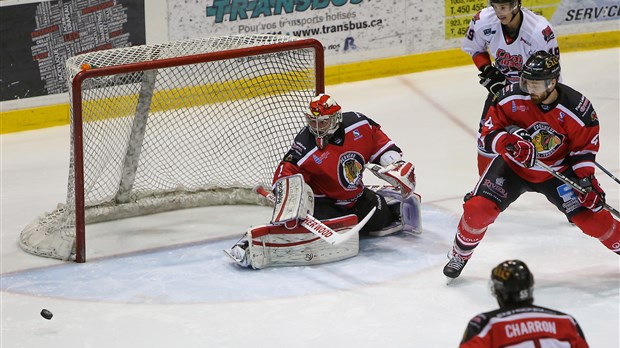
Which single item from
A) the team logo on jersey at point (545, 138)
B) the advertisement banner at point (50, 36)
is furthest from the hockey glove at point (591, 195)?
the advertisement banner at point (50, 36)

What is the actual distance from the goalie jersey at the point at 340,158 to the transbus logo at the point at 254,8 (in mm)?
2598

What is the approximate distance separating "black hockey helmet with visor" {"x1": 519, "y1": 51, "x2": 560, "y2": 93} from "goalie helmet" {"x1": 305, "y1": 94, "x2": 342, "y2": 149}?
3.02 feet

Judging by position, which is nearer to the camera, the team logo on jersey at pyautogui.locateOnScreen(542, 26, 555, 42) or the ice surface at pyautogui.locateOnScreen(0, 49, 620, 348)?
the ice surface at pyautogui.locateOnScreen(0, 49, 620, 348)

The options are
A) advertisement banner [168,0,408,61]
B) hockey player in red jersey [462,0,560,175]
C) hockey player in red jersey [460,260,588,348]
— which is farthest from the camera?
advertisement banner [168,0,408,61]

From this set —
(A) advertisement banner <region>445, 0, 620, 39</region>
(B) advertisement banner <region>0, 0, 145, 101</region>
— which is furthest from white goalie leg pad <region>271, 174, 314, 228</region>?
(A) advertisement banner <region>445, 0, 620, 39</region>

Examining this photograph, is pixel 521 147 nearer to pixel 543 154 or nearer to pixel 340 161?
pixel 543 154

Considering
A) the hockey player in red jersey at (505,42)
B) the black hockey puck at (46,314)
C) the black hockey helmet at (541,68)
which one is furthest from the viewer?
the hockey player in red jersey at (505,42)

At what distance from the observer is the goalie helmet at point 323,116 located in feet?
17.1

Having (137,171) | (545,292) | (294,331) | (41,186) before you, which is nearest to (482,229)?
(545,292)

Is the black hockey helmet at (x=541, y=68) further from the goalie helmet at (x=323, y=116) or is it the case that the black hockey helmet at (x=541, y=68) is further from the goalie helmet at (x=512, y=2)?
the goalie helmet at (x=323, y=116)

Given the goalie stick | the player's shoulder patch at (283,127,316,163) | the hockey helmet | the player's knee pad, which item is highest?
the hockey helmet

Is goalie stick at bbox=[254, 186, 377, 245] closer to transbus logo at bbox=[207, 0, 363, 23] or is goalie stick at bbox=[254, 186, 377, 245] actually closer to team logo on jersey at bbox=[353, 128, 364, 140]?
team logo on jersey at bbox=[353, 128, 364, 140]

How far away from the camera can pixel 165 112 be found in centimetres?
620

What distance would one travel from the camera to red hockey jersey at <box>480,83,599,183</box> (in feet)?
15.5
